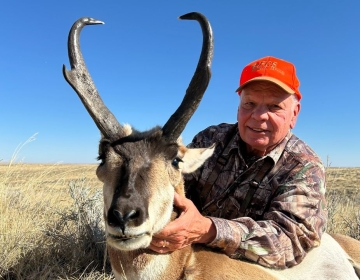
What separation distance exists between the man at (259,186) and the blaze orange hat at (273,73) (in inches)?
0.5

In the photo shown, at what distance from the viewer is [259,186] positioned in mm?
5375

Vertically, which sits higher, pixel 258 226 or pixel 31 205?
pixel 258 226

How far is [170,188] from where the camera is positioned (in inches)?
164

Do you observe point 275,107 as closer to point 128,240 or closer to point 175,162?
point 175,162

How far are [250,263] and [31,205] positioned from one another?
5.70 metres

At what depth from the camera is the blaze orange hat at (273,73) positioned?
5266 millimetres

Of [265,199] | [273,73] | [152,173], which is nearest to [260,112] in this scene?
[273,73]

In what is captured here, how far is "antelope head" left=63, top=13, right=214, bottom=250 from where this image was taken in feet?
11.2

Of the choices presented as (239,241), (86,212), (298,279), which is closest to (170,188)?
(239,241)

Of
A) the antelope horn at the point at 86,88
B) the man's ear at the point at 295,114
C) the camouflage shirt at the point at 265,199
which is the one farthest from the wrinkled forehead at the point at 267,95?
the antelope horn at the point at 86,88

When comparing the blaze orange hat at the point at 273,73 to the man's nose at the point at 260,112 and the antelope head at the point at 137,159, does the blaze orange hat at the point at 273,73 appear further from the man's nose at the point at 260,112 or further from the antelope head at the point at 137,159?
the antelope head at the point at 137,159

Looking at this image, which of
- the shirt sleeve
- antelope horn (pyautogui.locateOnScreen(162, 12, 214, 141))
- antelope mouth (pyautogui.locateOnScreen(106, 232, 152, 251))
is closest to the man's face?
the shirt sleeve

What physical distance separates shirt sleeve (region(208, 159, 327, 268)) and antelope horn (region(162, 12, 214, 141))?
3.80ft

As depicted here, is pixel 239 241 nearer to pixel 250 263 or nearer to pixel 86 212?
pixel 250 263
